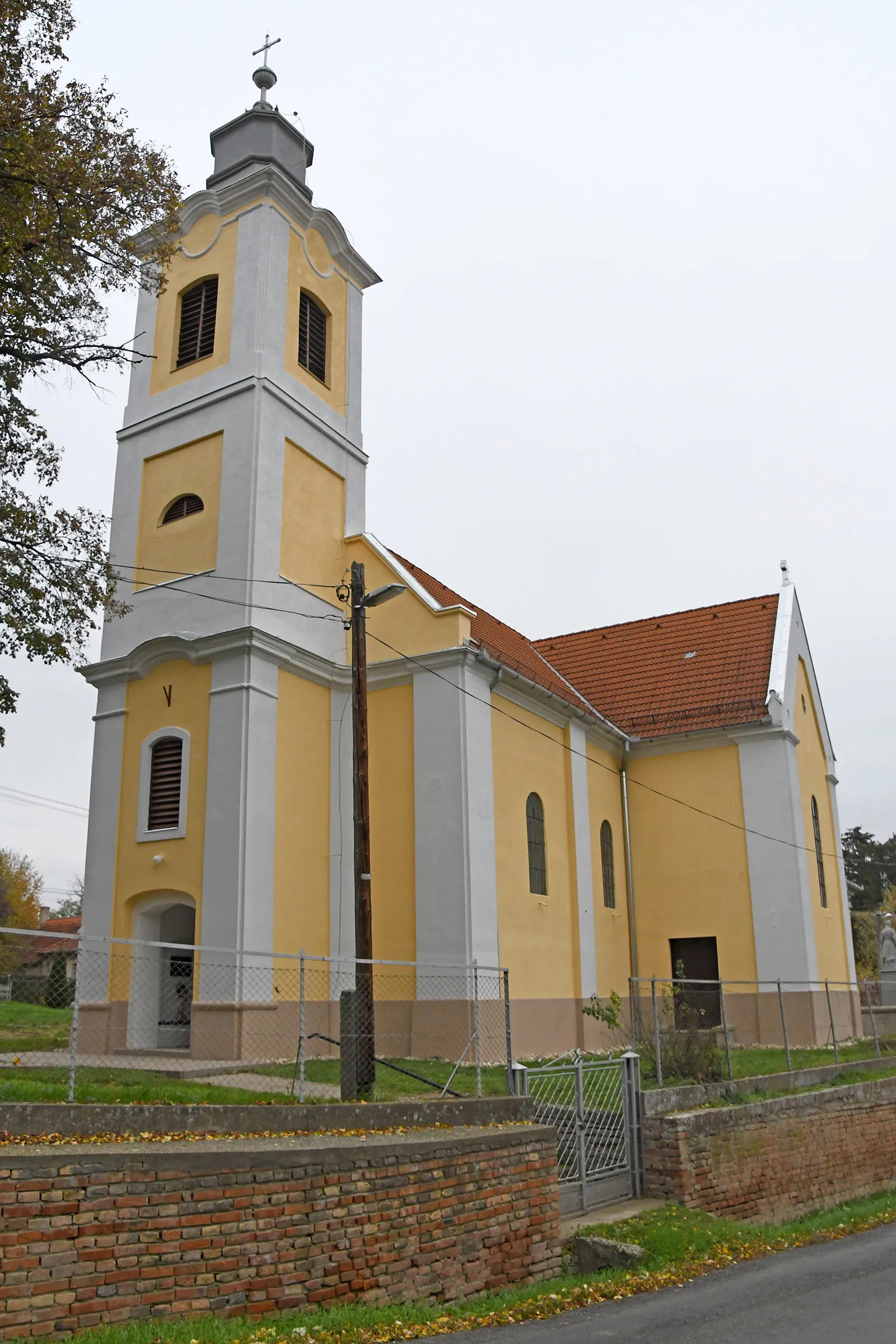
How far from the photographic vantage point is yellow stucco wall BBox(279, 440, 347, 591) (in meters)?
20.6

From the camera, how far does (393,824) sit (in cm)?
2003

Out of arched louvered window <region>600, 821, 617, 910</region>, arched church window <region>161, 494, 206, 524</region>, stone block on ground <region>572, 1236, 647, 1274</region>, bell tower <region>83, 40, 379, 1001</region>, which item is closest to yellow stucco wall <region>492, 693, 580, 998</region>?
arched louvered window <region>600, 821, 617, 910</region>

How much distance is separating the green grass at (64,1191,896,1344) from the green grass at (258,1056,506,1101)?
220cm

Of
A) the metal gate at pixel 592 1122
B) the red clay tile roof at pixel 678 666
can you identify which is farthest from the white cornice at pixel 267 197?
Result: the metal gate at pixel 592 1122

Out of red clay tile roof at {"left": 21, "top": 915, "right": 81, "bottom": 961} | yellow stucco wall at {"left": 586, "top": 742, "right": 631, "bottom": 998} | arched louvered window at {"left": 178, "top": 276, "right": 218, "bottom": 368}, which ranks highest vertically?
arched louvered window at {"left": 178, "top": 276, "right": 218, "bottom": 368}

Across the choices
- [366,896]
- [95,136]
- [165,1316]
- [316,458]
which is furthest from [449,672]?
[165,1316]

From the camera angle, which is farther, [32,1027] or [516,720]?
[516,720]

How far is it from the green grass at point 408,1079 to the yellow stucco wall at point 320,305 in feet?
44.0

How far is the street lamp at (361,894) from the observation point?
→ 11.5m

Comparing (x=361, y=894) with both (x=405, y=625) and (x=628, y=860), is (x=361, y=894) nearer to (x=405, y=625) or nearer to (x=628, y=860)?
(x=405, y=625)

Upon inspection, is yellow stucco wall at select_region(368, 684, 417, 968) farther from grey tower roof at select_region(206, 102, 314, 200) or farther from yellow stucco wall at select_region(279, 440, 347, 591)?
grey tower roof at select_region(206, 102, 314, 200)

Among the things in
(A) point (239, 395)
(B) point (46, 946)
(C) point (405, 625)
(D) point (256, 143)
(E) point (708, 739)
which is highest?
(D) point (256, 143)

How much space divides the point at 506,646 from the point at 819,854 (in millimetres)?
9639

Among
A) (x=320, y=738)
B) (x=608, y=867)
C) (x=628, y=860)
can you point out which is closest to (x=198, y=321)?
(x=320, y=738)
